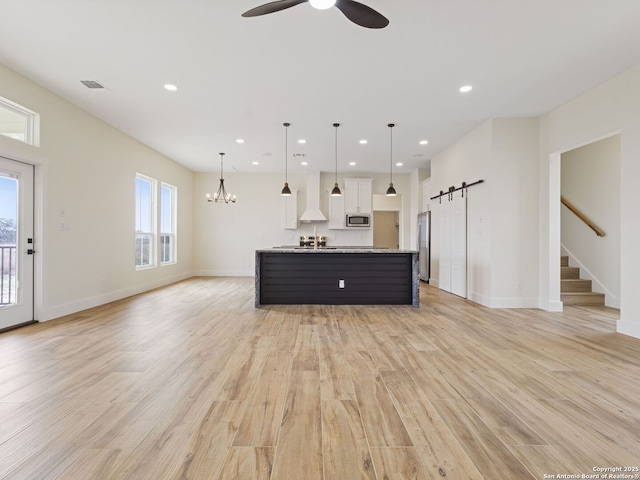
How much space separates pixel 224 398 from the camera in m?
2.17

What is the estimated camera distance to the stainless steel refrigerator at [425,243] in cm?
786

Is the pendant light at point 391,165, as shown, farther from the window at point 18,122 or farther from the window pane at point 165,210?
the window pane at point 165,210

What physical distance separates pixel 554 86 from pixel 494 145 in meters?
1.21

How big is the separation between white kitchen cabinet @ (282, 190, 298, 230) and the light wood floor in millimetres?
5297

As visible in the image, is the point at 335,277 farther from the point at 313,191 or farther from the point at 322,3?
the point at 313,191

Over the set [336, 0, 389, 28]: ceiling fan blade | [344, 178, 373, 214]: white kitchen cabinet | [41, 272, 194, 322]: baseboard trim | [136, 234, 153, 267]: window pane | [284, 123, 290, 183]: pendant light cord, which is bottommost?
[41, 272, 194, 322]: baseboard trim

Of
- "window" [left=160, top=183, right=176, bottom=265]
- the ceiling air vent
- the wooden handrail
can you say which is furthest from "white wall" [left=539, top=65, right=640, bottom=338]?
"window" [left=160, top=183, right=176, bottom=265]

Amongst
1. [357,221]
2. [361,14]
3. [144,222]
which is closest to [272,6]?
[361,14]

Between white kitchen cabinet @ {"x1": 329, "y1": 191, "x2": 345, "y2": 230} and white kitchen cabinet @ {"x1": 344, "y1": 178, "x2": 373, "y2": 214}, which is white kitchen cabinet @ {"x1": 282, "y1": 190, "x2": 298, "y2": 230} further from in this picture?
white kitchen cabinet @ {"x1": 344, "y1": 178, "x2": 373, "y2": 214}

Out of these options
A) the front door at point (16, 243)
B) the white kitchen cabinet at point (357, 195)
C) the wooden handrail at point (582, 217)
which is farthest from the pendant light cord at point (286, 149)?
the wooden handrail at point (582, 217)

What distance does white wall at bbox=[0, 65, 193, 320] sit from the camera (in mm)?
4172

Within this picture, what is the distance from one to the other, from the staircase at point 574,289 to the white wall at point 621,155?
31.6 inches

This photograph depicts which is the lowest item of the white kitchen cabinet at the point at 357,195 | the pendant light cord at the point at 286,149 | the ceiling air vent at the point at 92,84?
the white kitchen cabinet at the point at 357,195

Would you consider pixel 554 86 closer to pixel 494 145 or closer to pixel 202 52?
pixel 494 145
